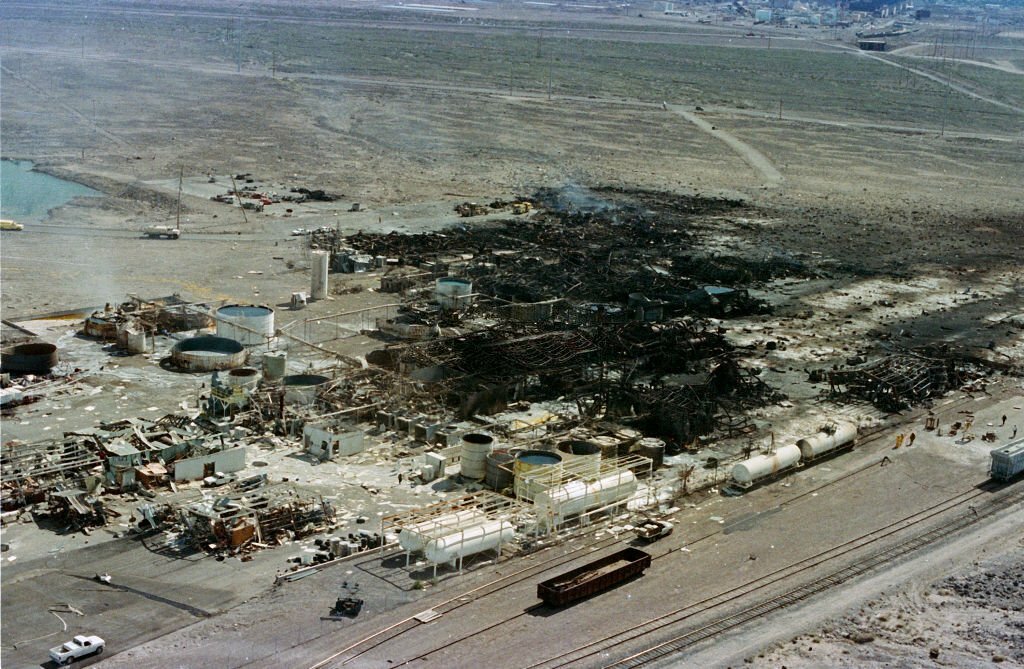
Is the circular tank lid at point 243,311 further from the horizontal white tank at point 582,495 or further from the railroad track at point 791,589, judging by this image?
the railroad track at point 791,589

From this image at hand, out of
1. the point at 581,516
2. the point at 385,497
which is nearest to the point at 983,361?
the point at 581,516

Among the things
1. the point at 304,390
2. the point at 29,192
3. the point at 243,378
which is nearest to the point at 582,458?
the point at 304,390

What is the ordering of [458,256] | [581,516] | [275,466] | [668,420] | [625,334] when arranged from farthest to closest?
[458,256] < [625,334] < [668,420] < [275,466] < [581,516]

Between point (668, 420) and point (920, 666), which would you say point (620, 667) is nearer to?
point (920, 666)

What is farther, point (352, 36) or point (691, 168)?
point (352, 36)

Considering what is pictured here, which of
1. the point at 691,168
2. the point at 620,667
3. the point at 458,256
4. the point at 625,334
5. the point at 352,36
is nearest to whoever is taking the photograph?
the point at 620,667
